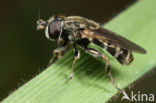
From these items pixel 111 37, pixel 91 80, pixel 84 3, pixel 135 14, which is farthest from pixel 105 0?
pixel 91 80

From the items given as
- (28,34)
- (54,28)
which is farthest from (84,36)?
(28,34)

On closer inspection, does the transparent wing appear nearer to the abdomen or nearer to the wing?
the wing

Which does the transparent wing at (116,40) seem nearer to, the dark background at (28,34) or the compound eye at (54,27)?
the compound eye at (54,27)

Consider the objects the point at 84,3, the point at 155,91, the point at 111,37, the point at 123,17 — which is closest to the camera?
the point at 111,37

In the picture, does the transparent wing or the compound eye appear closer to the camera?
the transparent wing

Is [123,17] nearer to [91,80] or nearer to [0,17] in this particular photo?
[91,80]

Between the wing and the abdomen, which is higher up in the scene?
the wing

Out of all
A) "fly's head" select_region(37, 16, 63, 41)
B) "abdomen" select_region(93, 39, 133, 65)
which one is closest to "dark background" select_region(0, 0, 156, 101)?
"abdomen" select_region(93, 39, 133, 65)
